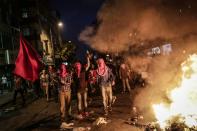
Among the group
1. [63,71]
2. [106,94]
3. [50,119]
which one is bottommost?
[50,119]

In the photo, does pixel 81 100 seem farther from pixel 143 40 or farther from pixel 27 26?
pixel 27 26

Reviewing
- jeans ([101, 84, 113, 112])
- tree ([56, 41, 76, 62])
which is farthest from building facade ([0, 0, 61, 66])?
jeans ([101, 84, 113, 112])

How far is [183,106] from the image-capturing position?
936 centimetres

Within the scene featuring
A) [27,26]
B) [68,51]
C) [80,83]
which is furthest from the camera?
[27,26]

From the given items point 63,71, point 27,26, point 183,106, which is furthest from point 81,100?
point 27,26

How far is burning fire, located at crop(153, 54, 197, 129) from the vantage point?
8.48m

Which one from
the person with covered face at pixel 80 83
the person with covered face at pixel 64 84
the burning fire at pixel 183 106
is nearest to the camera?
the burning fire at pixel 183 106

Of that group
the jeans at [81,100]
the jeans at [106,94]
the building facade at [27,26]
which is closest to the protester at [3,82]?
the building facade at [27,26]

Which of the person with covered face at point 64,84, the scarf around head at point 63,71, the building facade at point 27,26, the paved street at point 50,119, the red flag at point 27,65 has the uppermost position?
the building facade at point 27,26

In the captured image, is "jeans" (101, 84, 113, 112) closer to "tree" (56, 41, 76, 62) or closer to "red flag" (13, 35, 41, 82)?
"red flag" (13, 35, 41, 82)

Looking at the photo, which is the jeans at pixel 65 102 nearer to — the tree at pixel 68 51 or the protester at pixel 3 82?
the protester at pixel 3 82

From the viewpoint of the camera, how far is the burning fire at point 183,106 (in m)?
8.48

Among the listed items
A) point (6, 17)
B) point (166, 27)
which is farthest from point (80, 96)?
point (6, 17)

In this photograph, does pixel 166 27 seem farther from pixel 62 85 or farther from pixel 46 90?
pixel 62 85
